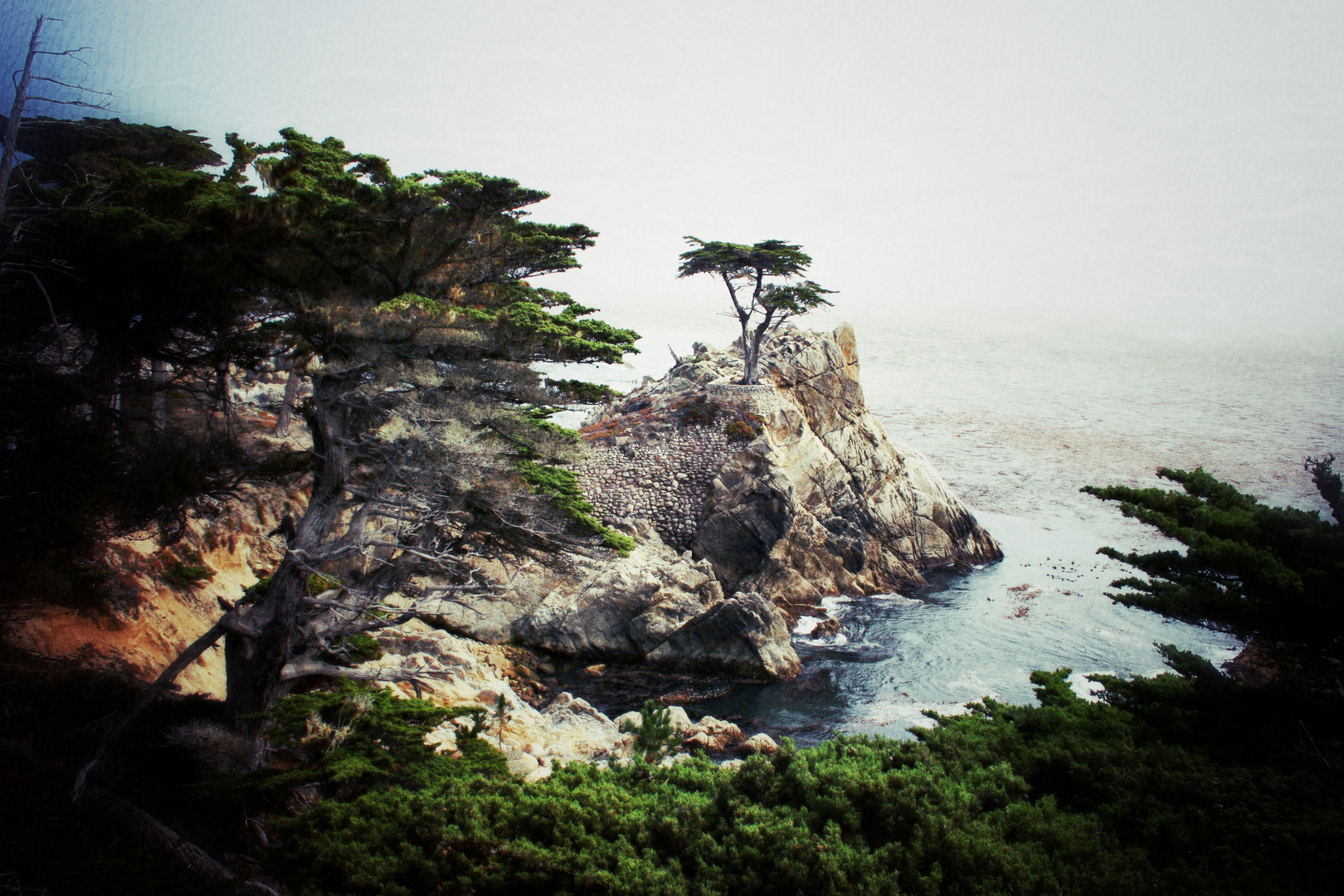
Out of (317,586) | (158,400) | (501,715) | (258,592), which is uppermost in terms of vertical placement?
(158,400)

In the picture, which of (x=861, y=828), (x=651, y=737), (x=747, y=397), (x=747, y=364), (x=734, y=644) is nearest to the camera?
(x=861, y=828)

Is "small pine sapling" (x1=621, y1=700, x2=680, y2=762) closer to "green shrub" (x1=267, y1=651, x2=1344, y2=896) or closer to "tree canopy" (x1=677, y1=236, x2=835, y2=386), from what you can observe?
"green shrub" (x1=267, y1=651, x2=1344, y2=896)

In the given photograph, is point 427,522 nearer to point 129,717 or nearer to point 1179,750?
point 129,717

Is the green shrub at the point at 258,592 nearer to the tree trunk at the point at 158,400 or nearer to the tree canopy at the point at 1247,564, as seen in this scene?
the tree trunk at the point at 158,400

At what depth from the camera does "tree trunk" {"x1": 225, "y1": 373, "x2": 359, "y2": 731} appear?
8.37 metres

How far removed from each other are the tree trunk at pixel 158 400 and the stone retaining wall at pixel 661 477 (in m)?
10.9

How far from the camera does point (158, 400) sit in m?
11.0

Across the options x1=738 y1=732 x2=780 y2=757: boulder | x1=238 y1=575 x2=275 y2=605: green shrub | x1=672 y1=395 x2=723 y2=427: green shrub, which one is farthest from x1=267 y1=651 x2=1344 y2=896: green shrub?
x1=672 y1=395 x2=723 y2=427: green shrub

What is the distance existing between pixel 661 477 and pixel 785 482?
12.8 ft

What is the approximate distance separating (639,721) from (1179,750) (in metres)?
8.38

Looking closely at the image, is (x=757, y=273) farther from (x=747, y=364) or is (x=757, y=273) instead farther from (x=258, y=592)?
(x=258, y=592)

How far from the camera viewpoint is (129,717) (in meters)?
7.70

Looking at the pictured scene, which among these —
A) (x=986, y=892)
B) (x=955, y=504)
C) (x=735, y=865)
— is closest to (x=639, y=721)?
(x=735, y=865)

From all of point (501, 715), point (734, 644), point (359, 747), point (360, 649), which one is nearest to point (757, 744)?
point (734, 644)
